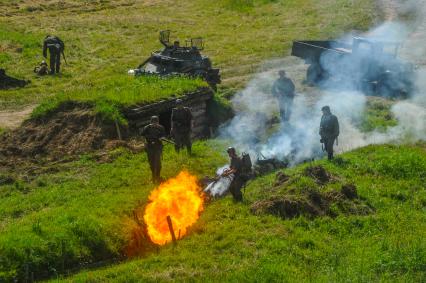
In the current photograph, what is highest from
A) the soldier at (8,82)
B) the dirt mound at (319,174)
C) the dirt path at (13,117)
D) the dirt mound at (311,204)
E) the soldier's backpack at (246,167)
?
the soldier's backpack at (246,167)

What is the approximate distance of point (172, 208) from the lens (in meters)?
14.6

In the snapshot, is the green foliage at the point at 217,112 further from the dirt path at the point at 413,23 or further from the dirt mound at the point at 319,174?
the dirt path at the point at 413,23

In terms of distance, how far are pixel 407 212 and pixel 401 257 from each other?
2.85 metres

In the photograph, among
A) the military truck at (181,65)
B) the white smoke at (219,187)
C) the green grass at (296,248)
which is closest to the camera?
the green grass at (296,248)

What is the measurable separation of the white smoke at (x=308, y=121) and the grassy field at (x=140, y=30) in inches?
151

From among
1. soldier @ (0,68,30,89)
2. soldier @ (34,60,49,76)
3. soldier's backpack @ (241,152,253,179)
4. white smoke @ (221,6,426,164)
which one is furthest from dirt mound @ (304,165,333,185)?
soldier @ (34,60,49,76)

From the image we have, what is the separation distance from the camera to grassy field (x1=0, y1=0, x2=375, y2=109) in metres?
31.8

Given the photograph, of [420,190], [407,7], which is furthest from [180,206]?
[407,7]

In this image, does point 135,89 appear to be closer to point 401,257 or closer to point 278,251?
point 278,251

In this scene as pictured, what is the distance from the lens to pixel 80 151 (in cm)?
1880

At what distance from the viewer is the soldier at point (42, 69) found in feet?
102

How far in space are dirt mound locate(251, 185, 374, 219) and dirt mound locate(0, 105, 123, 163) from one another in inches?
291

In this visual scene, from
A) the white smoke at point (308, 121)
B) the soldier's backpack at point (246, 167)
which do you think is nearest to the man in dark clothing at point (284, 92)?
the white smoke at point (308, 121)

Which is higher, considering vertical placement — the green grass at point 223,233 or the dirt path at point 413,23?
the dirt path at point 413,23
